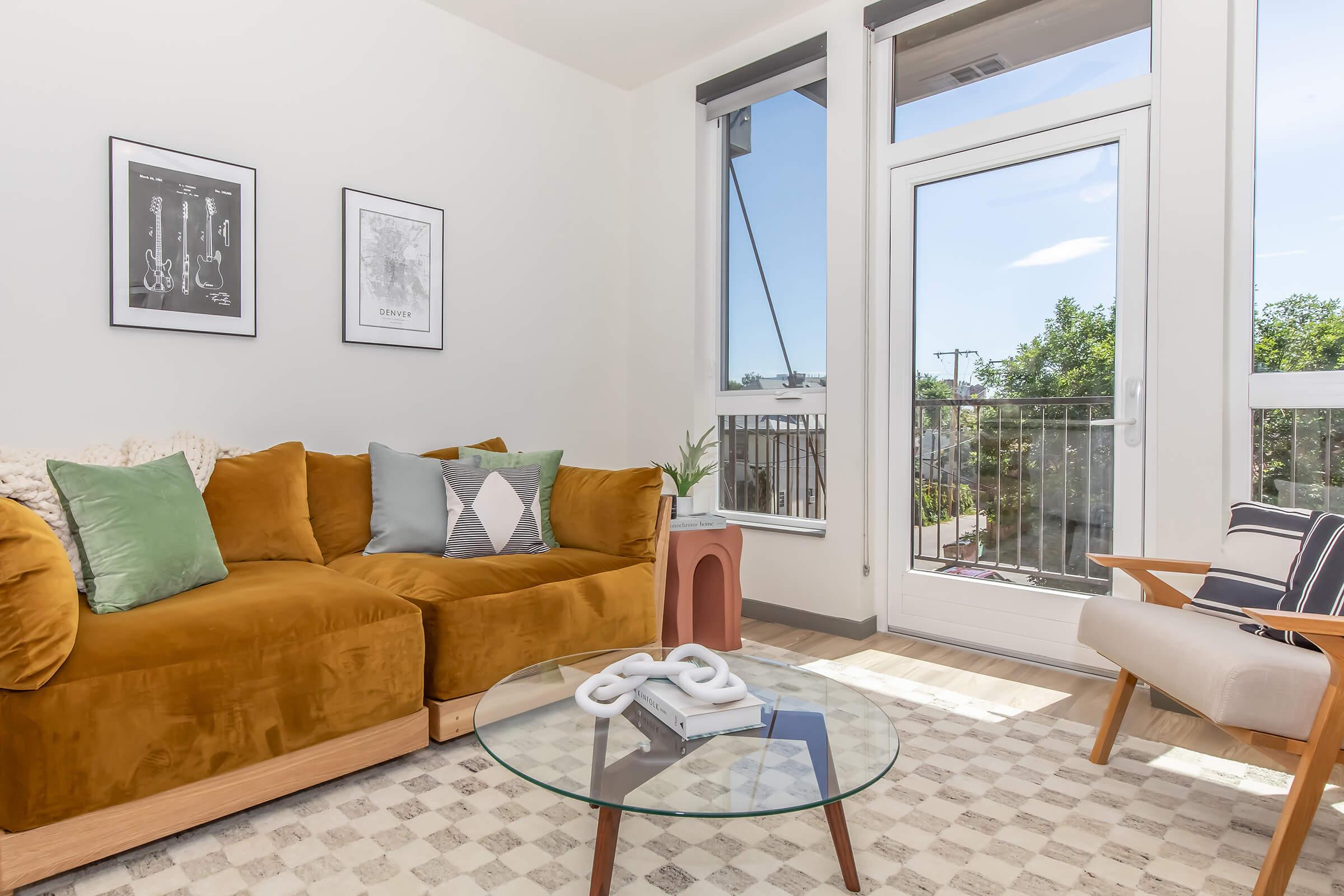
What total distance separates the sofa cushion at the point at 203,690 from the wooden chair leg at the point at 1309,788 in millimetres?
2005

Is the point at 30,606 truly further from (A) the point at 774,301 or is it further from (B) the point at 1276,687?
(A) the point at 774,301

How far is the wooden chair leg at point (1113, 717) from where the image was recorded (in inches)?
80.0

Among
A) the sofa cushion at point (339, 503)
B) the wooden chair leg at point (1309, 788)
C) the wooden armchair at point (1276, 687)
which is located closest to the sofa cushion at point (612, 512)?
the sofa cushion at point (339, 503)

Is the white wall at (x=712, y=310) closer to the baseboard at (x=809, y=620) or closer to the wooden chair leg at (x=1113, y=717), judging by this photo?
the baseboard at (x=809, y=620)

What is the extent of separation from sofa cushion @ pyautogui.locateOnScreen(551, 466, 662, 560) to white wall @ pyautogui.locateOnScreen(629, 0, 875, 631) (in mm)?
1035

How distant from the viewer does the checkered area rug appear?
4.95 ft

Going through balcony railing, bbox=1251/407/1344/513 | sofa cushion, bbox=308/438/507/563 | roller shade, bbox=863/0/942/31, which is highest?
roller shade, bbox=863/0/942/31

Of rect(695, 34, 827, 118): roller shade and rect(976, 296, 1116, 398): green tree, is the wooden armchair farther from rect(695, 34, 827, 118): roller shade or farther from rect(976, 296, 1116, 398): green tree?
rect(695, 34, 827, 118): roller shade

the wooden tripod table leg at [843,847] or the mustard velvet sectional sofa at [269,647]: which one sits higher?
the mustard velvet sectional sofa at [269,647]

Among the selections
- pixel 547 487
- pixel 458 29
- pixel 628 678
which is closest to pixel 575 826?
pixel 628 678

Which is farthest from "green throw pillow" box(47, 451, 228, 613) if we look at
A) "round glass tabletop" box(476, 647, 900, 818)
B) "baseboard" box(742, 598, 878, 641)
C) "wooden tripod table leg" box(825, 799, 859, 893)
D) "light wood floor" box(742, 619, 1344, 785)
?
"baseboard" box(742, 598, 878, 641)

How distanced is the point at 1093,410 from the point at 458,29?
322 centimetres

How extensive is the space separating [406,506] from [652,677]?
1460 mm

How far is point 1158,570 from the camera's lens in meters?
2.12
